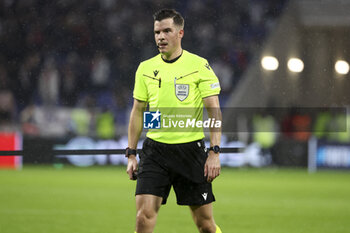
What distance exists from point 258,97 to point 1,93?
546 centimetres

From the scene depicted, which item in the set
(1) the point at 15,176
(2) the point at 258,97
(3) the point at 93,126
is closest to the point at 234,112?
(2) the point at 258,97

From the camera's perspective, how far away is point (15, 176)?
12258 mm

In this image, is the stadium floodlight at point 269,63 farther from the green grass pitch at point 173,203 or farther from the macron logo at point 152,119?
the macron logo at point 152,119

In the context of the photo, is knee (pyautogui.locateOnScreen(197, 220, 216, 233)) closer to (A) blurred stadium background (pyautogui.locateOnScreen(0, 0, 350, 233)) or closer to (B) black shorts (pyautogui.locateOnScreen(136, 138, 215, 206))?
(B) black shorts (pyautogui.locateOnScreen(136, 138, 215, 206))

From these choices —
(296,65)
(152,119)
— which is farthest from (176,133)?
(296,65)

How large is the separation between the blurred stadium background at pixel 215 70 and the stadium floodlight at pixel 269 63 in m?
0.04

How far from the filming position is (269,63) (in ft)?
47.1

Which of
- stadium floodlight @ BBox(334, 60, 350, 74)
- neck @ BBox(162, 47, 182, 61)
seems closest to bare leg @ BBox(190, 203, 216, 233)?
neck @ BBox(162, 47, 182, 61)

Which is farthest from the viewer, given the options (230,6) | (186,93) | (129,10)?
(230,6)

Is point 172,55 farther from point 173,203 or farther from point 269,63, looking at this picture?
point 269,63

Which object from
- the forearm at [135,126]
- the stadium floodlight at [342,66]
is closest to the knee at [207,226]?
the forearm at [135,126]

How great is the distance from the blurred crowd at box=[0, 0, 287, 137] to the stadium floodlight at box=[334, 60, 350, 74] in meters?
1.84

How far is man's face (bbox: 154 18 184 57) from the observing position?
13.3ft

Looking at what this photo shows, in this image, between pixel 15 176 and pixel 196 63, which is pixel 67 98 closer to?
pixel 15 176
